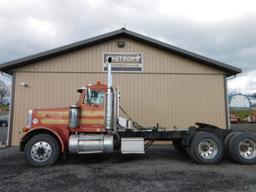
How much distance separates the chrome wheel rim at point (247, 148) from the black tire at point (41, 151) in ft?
20.4

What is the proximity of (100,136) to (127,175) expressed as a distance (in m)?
1.99

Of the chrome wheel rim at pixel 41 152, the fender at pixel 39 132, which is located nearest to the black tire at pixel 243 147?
the fender at pixel 39 132

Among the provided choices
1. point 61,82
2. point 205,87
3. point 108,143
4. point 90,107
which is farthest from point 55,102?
point 205,87

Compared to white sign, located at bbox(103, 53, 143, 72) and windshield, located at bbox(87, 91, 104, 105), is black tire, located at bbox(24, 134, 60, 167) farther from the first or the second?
white sign, located at bbox(103, 53, 143, 72)

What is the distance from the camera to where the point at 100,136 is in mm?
8422

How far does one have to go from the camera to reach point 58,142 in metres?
8.23

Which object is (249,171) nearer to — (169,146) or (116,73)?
(169,146)

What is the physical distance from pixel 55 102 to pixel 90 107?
4.63 meters

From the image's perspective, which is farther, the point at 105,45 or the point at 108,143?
the point at 105,45

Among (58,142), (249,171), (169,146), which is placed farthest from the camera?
(169,146)

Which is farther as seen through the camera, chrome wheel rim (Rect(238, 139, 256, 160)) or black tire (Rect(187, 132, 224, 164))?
chrome wheel rim (Rect(238, 139, 256, 160))

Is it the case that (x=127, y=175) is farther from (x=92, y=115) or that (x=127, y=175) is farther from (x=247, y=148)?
(x=247, y=148)

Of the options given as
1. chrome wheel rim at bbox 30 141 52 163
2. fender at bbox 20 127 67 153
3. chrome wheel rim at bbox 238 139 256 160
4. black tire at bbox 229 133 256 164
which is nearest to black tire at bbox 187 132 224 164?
black tire at bbox 229 133 256 164

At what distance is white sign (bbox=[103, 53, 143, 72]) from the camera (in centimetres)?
1308
